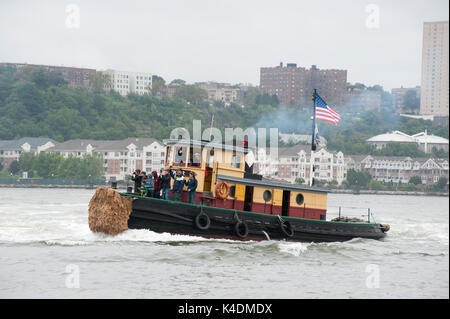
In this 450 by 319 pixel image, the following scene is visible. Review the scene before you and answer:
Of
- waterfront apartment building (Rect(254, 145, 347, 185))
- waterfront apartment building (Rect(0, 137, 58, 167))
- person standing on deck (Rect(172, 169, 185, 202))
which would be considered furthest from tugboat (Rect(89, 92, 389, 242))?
waterfront apartment building (Rect(0, 137, 58, 167))

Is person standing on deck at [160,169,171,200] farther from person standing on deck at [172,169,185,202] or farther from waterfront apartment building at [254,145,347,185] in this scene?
waterfront apartment building at [254,145,347,185]

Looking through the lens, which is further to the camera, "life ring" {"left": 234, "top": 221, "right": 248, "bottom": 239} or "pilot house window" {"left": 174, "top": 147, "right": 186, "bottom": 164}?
"pilot house window" {"left": 174, "top": 147, "right": 186, "bottom": 164}

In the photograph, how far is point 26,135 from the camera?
15975 cm

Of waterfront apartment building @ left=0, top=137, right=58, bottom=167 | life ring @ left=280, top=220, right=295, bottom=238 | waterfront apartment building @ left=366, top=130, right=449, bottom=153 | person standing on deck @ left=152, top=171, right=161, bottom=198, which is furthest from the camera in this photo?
waterfront apartment building @ left=366, top=130, right=449, bottom=153

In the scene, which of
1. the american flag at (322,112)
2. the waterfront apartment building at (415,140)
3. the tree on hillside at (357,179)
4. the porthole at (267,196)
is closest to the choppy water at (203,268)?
the porthole at (267,196)

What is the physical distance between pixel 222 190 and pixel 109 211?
4.41 meters

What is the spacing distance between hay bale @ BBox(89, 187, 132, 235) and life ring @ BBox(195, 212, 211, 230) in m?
2.44

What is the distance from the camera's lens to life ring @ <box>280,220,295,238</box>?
96.6 ft

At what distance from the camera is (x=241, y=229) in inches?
1131

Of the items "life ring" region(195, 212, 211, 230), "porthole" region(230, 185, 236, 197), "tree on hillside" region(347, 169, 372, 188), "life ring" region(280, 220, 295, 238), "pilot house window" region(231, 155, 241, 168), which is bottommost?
"tree on hillside" region(347, 169, 372, 188)

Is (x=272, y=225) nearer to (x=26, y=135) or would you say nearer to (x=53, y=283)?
(x=53, y=283)

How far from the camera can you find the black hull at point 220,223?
1076 inches
